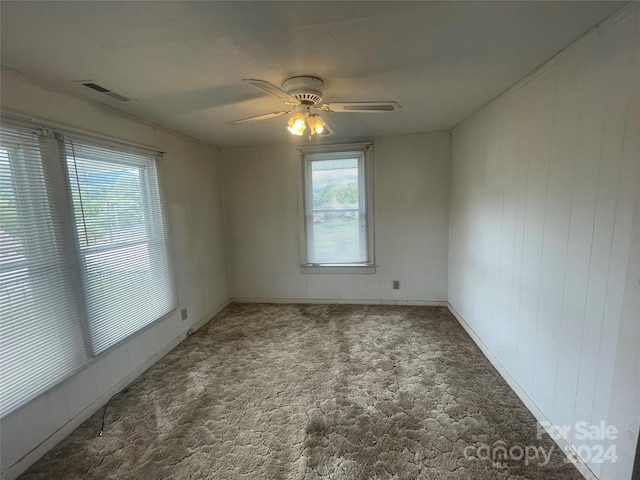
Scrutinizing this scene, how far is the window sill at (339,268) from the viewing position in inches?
154

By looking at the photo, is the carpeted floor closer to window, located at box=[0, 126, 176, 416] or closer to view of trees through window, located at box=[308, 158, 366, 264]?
window, located at box=[0, 126, 176, 416]

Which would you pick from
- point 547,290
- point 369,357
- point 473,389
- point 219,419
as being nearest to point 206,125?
point 219,419

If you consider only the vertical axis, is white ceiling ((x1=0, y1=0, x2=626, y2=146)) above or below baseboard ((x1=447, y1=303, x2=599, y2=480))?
above

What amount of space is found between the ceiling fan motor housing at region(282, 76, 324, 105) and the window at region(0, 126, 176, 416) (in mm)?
1571

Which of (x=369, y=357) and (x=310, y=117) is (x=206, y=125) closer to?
(x=310, y=117)

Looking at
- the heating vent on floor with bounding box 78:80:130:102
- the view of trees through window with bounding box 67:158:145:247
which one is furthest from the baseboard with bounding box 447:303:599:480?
the heating vent on floor with bounding box 78:80:130:102

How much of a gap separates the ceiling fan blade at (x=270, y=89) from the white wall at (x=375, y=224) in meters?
1.92

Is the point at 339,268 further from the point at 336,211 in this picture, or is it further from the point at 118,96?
the point at 118,96

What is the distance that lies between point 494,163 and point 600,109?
105 cm

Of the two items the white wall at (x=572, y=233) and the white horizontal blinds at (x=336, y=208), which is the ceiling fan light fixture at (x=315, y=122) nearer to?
the white wall at (x=572, y=233)

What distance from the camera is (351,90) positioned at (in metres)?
2.08

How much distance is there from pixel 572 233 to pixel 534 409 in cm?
120

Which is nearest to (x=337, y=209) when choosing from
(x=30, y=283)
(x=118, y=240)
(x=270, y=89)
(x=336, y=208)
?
(x=336, y=208)

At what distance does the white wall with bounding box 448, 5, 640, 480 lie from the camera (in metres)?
1.26
